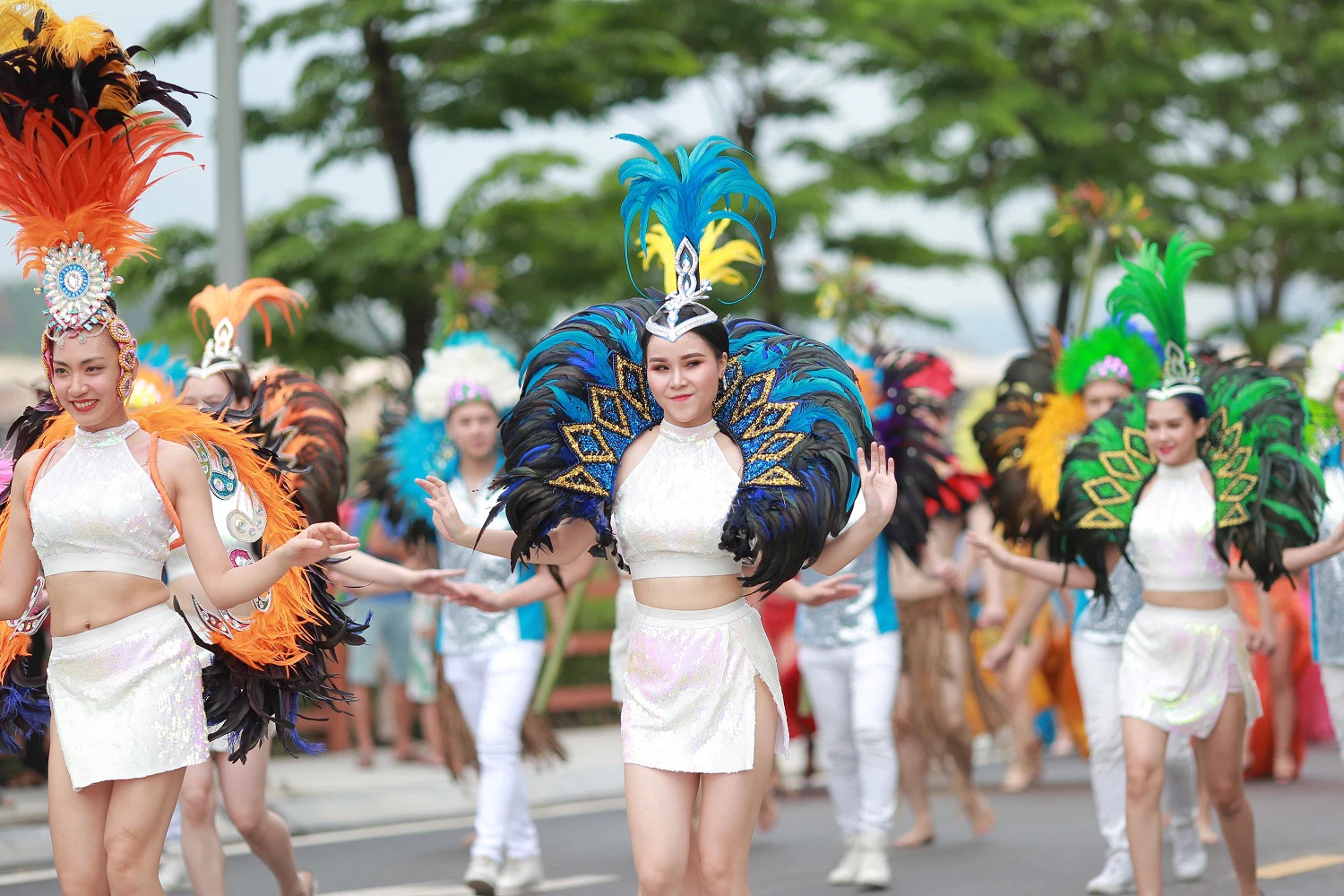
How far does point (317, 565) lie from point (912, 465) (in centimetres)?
371

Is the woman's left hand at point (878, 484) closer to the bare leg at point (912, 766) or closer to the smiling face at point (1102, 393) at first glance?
the smiling face at point (1102, 393)

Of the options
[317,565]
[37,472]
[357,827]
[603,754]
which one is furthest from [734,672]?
[603,754]

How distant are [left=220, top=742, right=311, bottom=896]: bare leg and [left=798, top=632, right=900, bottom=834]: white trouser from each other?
2.60m

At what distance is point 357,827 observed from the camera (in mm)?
9336

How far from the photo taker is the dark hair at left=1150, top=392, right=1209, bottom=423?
640 centimetres

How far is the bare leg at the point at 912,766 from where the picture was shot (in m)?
8.69

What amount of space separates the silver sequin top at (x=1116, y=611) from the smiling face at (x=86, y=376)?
14.1 ft

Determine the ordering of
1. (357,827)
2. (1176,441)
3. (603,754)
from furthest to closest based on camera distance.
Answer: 1. (603,754)
2. (357,827)
3. (1176,441)

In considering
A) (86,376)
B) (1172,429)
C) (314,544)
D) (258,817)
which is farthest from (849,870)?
(86,376)

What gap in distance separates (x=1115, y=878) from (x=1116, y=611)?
111cm

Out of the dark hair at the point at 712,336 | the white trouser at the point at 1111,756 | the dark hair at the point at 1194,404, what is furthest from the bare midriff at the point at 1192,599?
the dark hair at the point at 712,336

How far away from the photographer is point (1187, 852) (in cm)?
749

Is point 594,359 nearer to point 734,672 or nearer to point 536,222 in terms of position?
point 734,672

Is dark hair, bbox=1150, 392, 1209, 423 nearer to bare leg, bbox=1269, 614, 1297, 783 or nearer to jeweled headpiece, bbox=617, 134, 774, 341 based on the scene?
jeweled headpiece, bbox=617, 134, 774, 341
